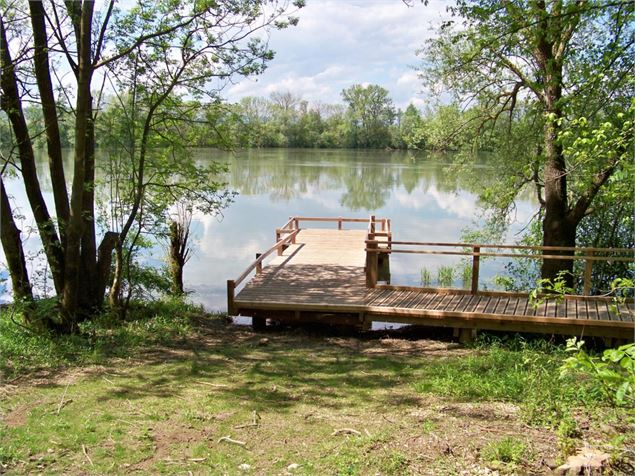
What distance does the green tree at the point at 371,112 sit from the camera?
215ft

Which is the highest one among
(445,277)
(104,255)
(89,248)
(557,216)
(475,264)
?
(557,216)

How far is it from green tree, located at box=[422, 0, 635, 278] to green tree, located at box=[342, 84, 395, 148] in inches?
2123

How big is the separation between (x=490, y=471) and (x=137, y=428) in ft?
9.18

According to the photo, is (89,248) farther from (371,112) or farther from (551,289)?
(371,112)

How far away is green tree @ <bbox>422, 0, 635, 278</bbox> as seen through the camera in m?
6.38

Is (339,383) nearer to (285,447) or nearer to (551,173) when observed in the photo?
(285,447)

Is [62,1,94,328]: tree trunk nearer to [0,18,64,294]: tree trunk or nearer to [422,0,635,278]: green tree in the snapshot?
[0,18,64,294]: tree trunk

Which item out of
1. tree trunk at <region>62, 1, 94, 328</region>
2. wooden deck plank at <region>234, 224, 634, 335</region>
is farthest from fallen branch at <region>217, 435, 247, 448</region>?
wooden deck plank at <region>234, 224, 634, 335</region>

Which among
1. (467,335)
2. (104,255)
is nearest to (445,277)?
(467,335)

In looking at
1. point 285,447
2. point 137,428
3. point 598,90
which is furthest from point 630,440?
point 598,90

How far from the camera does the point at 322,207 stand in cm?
2588

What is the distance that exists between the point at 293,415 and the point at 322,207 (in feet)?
69.7

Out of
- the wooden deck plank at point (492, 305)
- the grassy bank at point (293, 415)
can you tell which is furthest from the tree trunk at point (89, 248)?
the wooden deck plank at point (492, 305)

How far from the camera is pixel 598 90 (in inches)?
284
